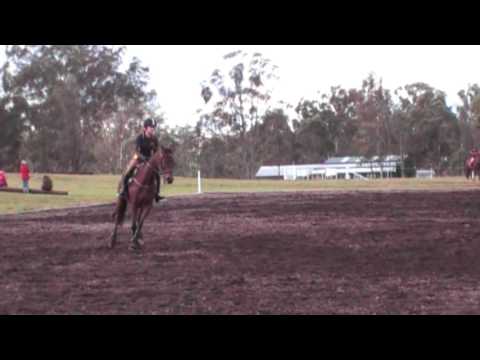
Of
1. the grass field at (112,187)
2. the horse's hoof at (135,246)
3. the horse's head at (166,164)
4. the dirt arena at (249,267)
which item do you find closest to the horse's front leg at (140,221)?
the horse's hoof at (135,246)

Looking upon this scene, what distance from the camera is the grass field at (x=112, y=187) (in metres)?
31.9

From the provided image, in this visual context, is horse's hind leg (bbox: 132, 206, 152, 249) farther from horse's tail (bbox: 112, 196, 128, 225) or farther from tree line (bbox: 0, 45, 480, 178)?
tree line (bbox: 0, 45, 480, 178)

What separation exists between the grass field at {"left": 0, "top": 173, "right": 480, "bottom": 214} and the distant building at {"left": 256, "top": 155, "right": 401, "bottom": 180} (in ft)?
75.4

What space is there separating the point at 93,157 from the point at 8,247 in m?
76.5

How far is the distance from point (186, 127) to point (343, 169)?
2652cm

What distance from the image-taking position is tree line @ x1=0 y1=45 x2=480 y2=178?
268ft

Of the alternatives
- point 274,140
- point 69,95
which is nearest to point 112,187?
point 69,95

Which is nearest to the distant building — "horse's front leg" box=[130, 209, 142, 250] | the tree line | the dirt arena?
the tree line

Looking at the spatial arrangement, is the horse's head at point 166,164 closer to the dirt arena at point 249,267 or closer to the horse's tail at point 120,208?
the horse's tail at point 120,208

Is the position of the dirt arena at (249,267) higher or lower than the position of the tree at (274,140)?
lower

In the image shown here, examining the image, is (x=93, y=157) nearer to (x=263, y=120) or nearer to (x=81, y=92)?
(x=81, y=92)

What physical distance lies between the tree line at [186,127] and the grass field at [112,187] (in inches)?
898

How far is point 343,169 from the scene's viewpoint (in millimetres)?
85938
